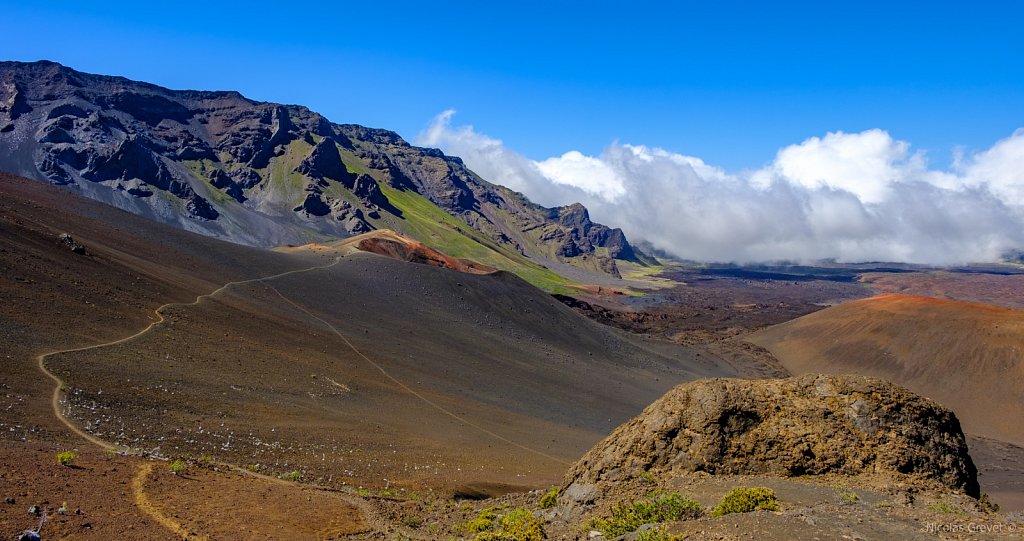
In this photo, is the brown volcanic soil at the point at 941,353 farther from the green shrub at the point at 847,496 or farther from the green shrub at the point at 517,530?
the green shrub at the point at 517,530

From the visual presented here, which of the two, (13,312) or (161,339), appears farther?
(161,339)

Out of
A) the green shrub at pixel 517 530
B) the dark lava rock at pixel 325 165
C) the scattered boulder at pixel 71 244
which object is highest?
the dark lava rock at pixel 325 165

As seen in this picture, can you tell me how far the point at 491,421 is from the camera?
32.1 metres

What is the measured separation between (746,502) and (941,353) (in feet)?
232

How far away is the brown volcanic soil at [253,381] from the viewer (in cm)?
1319

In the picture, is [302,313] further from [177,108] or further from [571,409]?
[177,108]

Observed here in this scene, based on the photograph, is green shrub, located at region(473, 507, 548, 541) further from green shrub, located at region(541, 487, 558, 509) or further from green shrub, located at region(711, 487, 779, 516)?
green shrub, located at region(711, 487, 779, 516)

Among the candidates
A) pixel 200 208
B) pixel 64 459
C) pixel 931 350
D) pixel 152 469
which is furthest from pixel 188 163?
pixel 64 459

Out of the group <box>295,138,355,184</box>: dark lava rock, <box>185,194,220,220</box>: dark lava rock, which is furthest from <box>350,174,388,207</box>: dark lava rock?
<box>185,194,220,220</box>: dark lava rock

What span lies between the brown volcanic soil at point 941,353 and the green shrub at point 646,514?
37242mm

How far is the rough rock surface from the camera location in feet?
37.6

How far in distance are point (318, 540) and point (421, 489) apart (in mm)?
7453

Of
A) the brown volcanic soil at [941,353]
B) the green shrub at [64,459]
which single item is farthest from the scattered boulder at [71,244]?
the brown volcanic soil at [941,353]

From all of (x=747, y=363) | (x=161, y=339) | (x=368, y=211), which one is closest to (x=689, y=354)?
(x=747, y=363)
